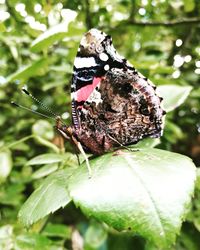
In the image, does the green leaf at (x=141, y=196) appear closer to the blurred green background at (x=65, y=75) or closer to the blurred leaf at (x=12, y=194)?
the blurred green background at (x=65, y=75)

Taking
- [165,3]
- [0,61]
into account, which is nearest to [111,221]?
[165,3]

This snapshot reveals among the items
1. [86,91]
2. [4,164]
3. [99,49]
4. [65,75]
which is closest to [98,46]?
[99,49]

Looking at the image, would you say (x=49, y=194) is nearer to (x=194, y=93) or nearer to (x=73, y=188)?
(x=73, y=188)

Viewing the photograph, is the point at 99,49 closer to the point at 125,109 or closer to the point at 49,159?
the point at 125,109

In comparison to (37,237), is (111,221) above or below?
above

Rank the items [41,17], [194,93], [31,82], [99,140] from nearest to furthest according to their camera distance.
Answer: [99,140]
[41,17]
[194,93]
[31,82]

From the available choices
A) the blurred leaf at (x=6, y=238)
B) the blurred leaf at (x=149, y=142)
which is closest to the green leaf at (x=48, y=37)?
the blurred leaf at (x=149, y=142)

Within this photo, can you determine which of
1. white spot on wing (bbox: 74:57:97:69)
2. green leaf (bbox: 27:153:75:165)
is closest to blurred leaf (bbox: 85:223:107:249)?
green leaf (bbox: 27:153:75:165)

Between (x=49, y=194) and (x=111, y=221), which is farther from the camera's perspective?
(x=49, y=194)
